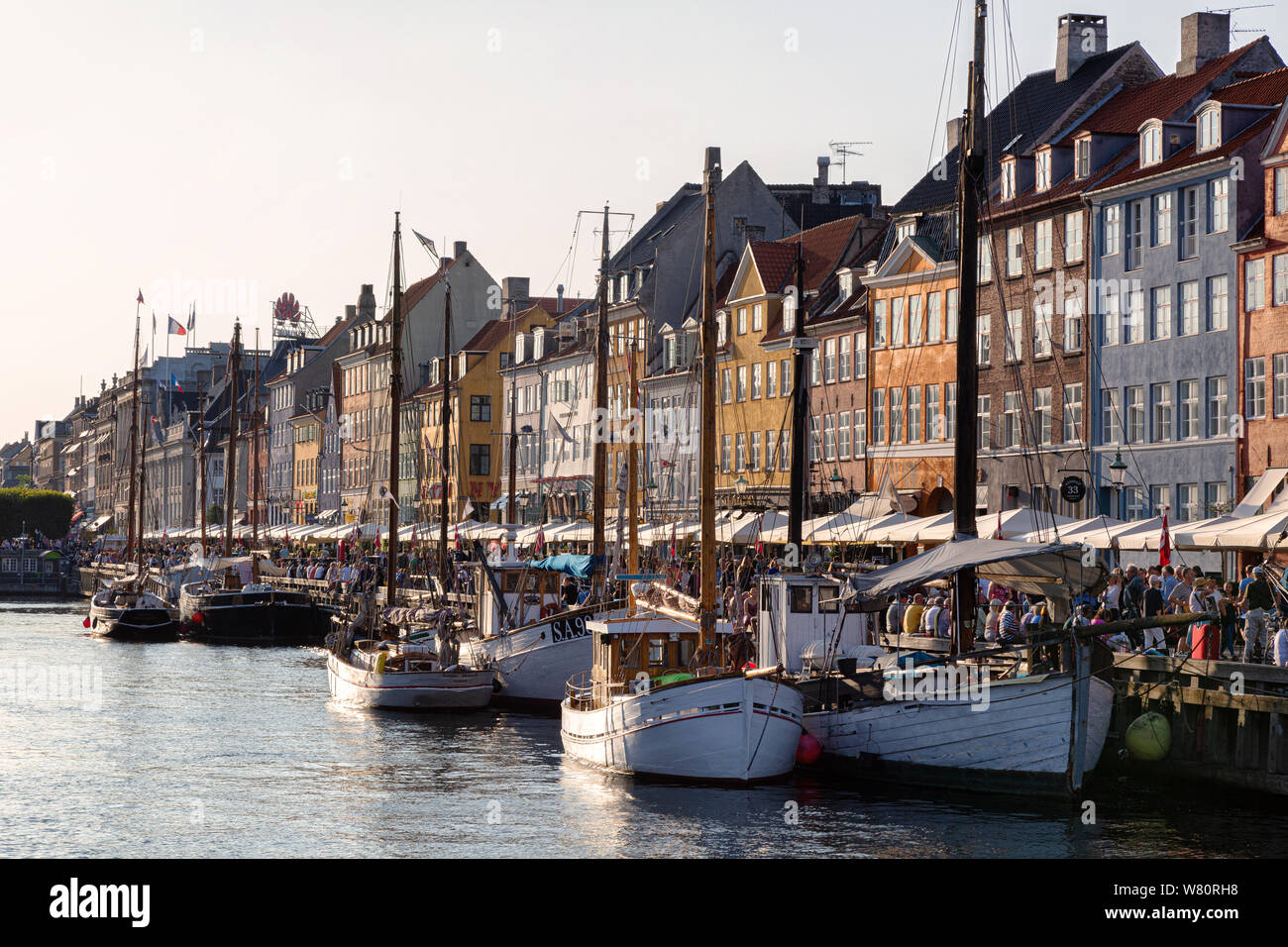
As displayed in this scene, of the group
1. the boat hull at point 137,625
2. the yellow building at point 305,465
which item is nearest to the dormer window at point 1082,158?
the boat hull at point 137,625

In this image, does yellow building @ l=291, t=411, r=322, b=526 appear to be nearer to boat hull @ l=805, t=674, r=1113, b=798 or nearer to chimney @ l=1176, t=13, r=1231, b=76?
chimney @ l=1176, t=13, r=1231, b=76

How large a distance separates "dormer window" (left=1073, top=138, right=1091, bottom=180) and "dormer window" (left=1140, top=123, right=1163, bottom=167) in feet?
10.9

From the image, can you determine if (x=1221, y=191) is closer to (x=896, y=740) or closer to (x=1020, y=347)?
(x=1020, y=347)

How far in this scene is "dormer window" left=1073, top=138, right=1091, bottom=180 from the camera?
212 feet

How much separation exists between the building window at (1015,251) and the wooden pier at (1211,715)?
36760 millimetres

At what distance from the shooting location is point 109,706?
4891cm

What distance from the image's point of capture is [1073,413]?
210 feet

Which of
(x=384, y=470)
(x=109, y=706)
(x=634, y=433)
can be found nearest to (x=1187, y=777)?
(x=634, y=433)

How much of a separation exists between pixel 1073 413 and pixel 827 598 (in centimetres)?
3119

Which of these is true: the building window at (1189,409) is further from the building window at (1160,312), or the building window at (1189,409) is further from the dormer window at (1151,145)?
the dormer window at (1151,145)

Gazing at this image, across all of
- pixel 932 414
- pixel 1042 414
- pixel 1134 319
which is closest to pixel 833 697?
pixel 1134 319

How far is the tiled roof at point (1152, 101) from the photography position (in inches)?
2452

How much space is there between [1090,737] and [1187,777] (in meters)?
2.27

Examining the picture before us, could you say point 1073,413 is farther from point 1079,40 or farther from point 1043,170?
point 1079,40
